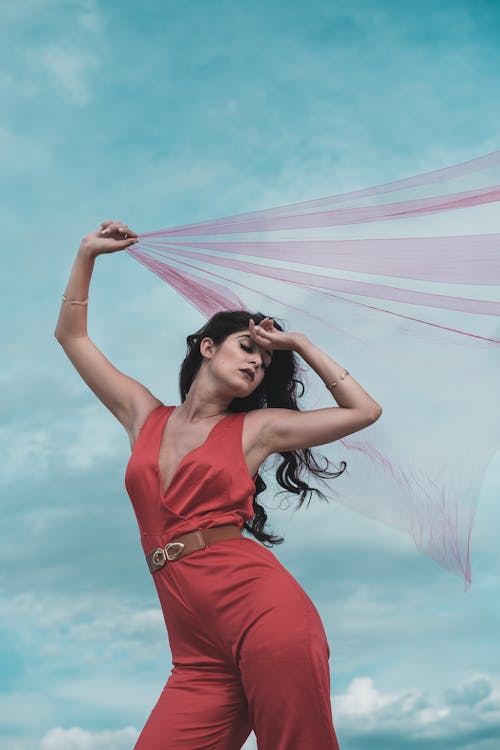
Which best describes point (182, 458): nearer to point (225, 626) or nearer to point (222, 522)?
point (222, 522)

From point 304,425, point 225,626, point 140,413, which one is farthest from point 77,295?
point 225,626

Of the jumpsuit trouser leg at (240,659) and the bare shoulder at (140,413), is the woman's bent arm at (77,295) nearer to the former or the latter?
the bare shoulder at (140,413)

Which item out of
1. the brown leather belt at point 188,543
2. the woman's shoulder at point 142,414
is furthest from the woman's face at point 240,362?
the brown leather belt at point 188,543

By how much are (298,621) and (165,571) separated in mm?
637

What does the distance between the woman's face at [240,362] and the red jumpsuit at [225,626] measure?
21cm

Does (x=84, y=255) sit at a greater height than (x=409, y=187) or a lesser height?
lesser

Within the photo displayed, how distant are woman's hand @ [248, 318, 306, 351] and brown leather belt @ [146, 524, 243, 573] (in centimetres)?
85

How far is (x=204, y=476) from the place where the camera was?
429cm

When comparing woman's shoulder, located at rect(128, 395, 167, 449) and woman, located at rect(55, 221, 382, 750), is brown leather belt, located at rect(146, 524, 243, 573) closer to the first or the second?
woman, located at rect(55, 221, 382, 750)

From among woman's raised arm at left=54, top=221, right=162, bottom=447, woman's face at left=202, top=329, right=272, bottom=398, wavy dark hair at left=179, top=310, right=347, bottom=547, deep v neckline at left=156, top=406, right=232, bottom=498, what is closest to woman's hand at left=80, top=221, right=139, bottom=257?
woman's raised arm at left=54, top=221, right=162, bottom=447

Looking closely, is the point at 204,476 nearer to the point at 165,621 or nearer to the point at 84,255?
the point at 165,621

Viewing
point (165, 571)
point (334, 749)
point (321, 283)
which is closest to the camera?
point (334, 749)

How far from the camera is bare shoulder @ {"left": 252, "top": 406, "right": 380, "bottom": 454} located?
4348 mm

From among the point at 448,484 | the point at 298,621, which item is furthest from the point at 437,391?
the point at 298,621
